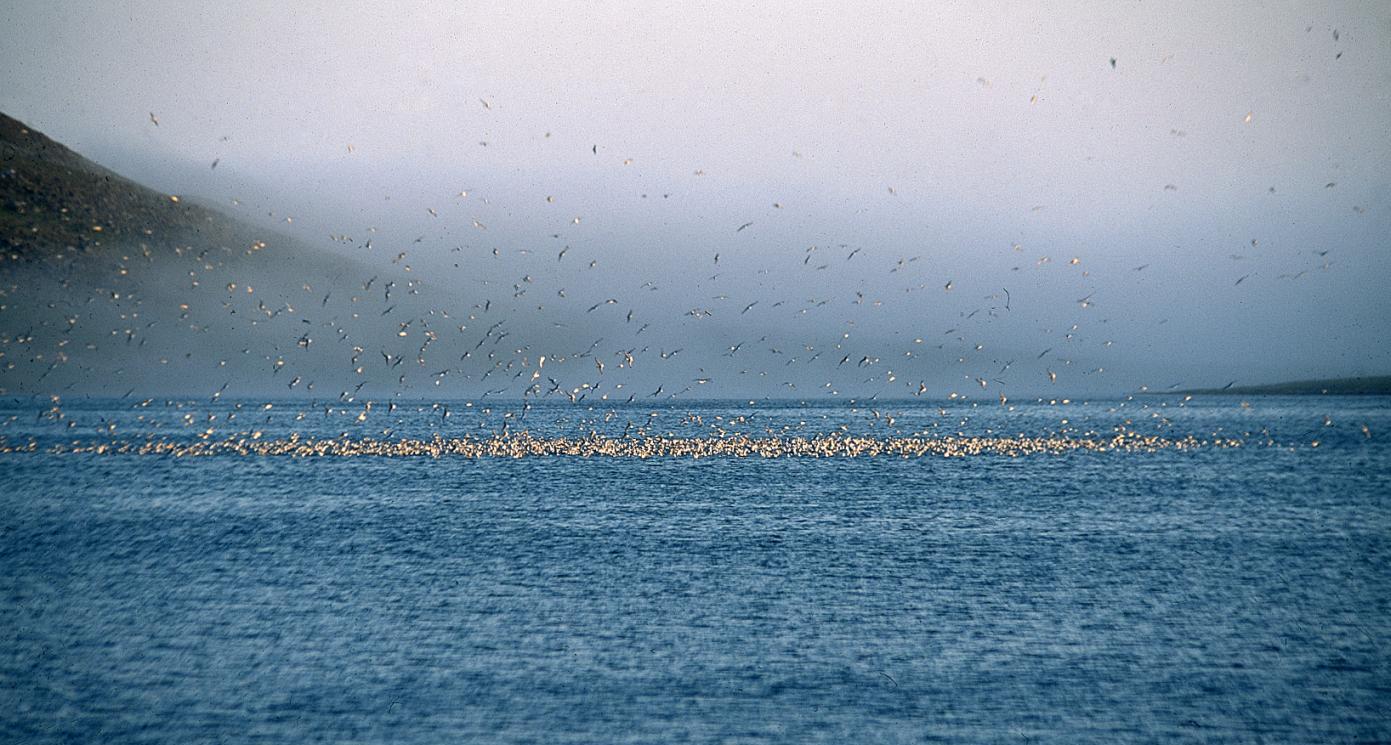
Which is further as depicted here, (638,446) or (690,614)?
(638,446)

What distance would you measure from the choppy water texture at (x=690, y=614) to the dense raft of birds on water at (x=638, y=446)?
2322 cm

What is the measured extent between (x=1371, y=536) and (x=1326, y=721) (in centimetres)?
2605

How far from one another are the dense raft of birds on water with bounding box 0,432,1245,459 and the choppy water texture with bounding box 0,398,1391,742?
23216mm

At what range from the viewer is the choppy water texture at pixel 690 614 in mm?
16516

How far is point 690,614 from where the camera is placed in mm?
23766

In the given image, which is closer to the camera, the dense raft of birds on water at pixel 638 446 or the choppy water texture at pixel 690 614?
the choppy water texture at pixel 690 614

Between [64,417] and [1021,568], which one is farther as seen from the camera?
[64,417]

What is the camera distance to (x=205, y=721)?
16.0 meters

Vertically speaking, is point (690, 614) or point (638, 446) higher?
point (638, 446)

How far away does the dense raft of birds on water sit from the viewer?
3000 inches

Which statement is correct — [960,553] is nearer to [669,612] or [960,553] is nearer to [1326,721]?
[669,612]

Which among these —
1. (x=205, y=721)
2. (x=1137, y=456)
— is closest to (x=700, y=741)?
(x=205, y=721)

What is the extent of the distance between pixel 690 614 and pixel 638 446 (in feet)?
202

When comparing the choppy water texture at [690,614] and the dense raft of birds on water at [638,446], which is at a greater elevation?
the dense raft of birds on water at [638,446]
